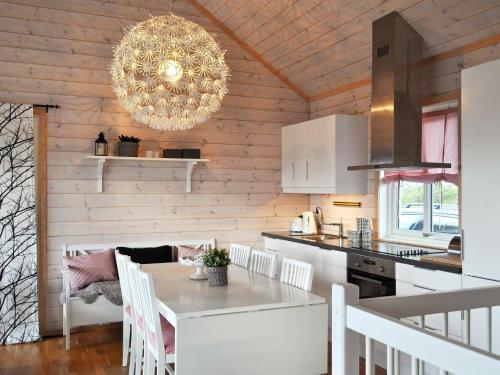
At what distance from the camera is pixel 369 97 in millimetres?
4711

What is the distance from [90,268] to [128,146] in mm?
1173

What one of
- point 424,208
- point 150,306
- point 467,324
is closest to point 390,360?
point 467,324

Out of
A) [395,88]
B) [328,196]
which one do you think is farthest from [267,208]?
[395,88]

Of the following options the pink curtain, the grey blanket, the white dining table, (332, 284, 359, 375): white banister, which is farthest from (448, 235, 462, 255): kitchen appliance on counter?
the grey blanket

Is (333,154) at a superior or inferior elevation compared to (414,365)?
superior

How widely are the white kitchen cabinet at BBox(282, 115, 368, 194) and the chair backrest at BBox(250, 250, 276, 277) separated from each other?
1.12 metres

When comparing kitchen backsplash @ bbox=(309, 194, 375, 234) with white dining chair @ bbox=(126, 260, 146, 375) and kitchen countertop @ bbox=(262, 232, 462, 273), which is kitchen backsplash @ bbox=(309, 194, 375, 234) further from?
white dining chair @ bbox=(126, 260, 146, 375)

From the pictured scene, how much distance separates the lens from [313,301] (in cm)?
284

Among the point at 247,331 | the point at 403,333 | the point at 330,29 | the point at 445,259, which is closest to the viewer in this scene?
the point at 403,333

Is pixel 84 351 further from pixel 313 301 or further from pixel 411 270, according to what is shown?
pixel 411 270

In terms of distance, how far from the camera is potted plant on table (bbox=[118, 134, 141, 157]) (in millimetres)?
4734

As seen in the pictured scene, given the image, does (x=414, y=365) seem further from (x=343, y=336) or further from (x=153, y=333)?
(x=153, y=333)

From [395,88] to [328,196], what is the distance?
1.81 meters

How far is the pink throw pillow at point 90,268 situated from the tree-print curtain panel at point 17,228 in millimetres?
394
